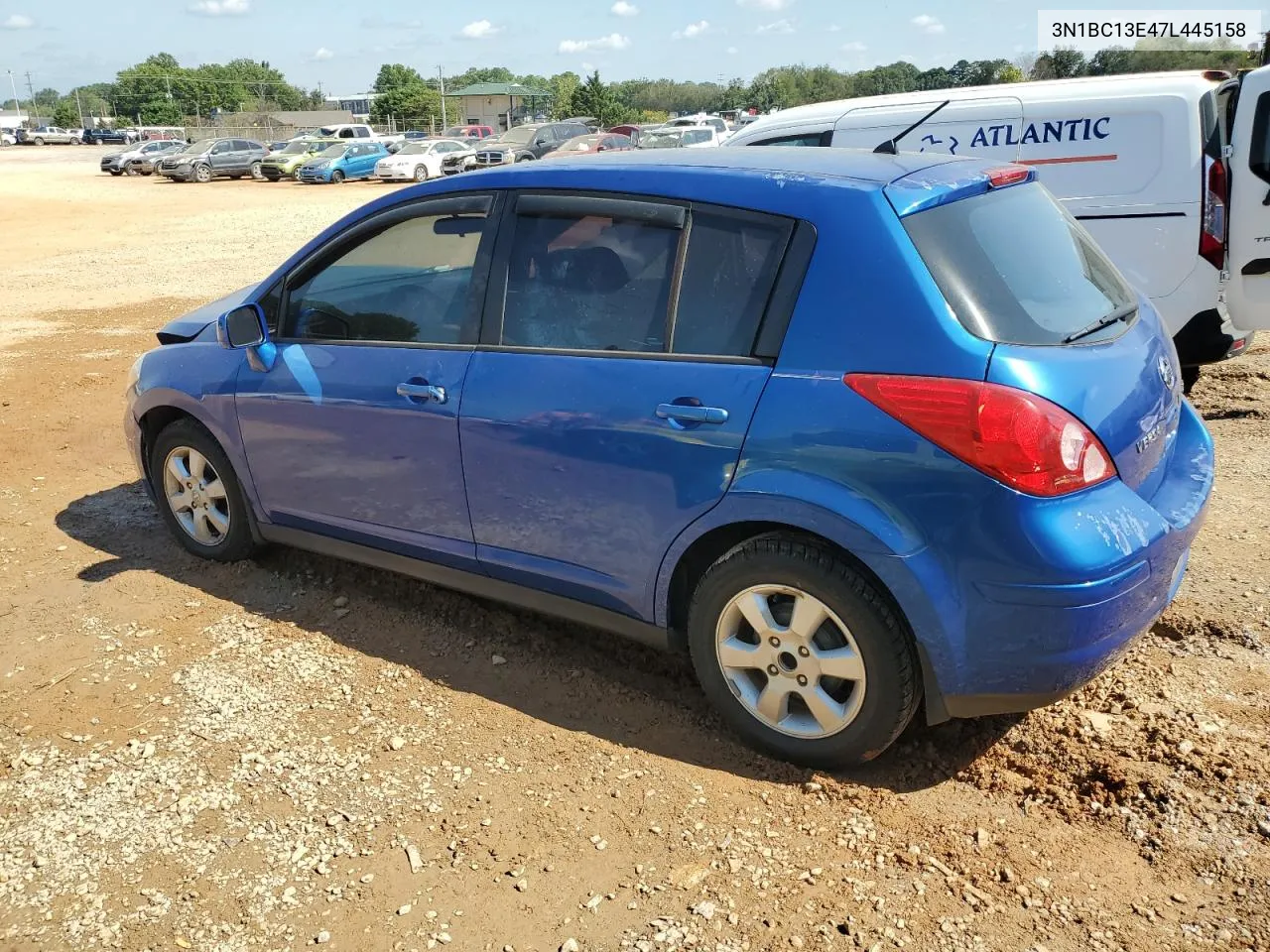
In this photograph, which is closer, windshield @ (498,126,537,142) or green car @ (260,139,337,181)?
green car @ (260,139,337,181)

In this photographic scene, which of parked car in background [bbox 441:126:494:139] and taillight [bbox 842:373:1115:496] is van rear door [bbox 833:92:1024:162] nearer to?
taillight [bbox 842:373:1115:496]

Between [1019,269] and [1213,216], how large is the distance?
14.2 feet

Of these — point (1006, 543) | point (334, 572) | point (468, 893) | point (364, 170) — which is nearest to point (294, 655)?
point (334, 572)

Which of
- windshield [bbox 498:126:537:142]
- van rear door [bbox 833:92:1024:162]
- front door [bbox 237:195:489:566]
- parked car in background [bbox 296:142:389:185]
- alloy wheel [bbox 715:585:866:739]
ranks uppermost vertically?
windshield [bbox 498:126:537:142]

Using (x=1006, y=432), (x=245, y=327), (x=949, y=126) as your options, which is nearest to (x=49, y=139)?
(x=949, y=126)

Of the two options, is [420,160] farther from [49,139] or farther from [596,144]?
[49,139]

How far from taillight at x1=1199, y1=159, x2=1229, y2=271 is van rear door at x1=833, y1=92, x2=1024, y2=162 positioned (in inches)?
52.6

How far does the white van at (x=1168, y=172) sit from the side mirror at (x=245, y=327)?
5.15m

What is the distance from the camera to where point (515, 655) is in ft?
13.1

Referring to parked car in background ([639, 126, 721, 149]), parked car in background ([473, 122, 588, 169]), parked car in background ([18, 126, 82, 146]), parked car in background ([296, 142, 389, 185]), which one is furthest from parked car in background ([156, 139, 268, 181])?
parked car in background ([18, 126, 82, 146])

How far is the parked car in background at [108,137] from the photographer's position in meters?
71.8

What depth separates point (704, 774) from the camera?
323cm

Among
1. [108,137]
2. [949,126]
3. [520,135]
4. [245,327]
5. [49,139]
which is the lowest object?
[245,327]

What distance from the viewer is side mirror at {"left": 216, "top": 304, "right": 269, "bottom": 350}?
14.1 feet
